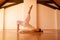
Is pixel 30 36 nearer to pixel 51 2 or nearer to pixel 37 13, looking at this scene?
pixel 37 13

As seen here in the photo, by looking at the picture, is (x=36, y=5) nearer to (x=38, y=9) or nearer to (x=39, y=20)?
(x=38, y=9)

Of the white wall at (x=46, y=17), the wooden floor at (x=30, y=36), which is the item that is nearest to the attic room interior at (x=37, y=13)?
the white wall at (x=46, y=17)

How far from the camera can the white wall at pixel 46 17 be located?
435cm

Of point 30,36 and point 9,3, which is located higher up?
point 9,3

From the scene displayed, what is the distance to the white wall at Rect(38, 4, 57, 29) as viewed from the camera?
4348 mm

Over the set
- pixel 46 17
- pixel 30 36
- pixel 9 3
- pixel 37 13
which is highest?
pixel 9 3

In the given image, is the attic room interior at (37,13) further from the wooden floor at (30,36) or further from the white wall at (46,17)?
the wooden floor at (30,36)

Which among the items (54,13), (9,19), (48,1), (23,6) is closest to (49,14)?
(54,13)

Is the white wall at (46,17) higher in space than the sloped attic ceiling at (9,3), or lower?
lower

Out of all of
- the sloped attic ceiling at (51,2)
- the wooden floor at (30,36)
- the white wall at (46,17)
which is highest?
the sloped attic ceiling at (51,2)

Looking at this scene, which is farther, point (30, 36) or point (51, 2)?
point (51, 2)

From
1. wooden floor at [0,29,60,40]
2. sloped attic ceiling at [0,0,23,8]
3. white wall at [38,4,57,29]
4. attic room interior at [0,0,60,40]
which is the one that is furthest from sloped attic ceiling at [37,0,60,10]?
wooden floor at [0,29,60,40]

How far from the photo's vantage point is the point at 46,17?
435cm

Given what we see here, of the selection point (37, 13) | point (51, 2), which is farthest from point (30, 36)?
point (51, 2)
